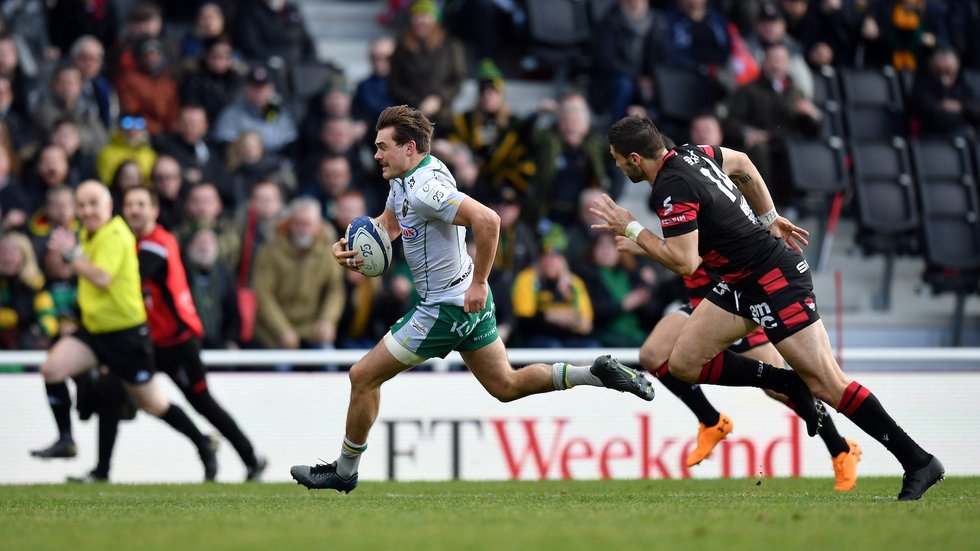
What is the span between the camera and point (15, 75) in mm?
14711

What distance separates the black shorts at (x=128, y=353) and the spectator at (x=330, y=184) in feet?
11.4

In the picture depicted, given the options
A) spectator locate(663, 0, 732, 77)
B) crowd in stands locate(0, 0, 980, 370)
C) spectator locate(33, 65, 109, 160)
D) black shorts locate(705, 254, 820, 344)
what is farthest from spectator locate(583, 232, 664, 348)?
black shorts locate(705, 254, 820, 344)

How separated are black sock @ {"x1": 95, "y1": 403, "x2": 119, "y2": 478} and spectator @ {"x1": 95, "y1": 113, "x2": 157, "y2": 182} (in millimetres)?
3260

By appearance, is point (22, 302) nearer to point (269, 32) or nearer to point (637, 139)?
point (269, 32)

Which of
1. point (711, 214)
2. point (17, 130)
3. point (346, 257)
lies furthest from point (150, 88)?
point (711, 214)

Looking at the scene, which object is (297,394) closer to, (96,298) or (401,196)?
(96,298)

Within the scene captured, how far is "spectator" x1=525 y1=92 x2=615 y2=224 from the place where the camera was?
1480 centimetres

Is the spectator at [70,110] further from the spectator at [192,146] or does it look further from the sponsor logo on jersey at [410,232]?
the sponsor logo on jersey at [410,232]

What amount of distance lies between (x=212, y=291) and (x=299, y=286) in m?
0.77

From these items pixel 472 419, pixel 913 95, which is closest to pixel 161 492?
pixel 472 419

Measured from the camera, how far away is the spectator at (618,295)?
1383 cm

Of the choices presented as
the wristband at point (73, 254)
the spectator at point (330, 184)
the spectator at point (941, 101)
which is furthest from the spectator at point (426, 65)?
Result: the spectator at point (941, 101)

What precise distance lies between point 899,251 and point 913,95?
2.11 metres

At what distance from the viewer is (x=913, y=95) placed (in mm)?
16969
